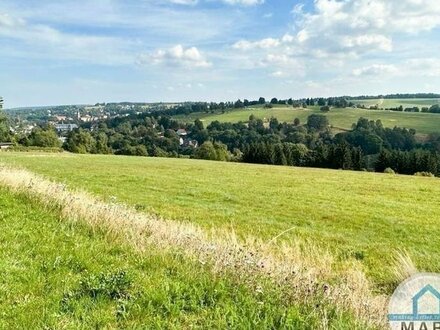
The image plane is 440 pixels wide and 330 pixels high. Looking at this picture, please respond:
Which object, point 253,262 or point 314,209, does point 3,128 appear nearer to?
point 314,209

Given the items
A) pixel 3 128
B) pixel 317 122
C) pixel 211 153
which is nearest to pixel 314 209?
pixel 211 153

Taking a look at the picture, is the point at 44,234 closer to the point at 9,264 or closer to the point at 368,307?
the point at 9,264

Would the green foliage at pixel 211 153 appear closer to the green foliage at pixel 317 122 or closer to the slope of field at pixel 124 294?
the green foliage at pixel 317 122

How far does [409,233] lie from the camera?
58.1 feet

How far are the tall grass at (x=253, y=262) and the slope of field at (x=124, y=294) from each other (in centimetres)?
25

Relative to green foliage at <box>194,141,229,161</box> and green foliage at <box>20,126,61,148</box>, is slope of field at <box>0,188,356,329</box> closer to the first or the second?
green foliage at <box>194,141,229,161</box>

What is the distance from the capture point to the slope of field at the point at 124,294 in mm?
5465

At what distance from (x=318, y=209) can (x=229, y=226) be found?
7491mm

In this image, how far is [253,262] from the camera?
23.5ft

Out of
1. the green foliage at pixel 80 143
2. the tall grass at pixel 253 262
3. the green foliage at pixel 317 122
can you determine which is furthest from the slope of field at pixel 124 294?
the green foliage at pixel 317 122

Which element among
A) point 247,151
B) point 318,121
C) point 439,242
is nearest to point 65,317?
point 439,242
